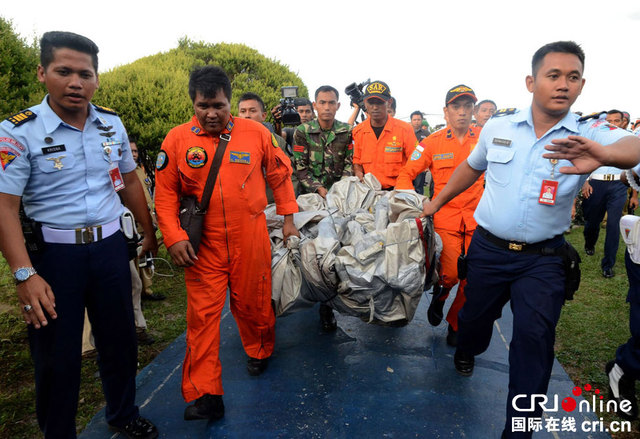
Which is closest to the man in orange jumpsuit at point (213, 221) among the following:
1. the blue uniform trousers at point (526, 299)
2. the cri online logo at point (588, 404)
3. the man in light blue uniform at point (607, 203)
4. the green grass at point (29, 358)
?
the green grass at point (29, 358)

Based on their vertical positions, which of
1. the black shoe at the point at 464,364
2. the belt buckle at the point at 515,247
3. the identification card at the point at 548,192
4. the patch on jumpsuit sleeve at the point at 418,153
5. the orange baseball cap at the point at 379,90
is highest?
the orange baseball cap at the point at 379,90

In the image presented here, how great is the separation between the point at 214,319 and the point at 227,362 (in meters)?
0.82

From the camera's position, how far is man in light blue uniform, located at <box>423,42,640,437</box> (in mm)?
2145

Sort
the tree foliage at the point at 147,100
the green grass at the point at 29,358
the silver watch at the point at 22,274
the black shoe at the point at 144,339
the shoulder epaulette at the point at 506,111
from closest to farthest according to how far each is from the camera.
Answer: the silver watch at the point at 22,274 < the shoulder epaulette at the point at 506,111 < the green grass at the point at 29,358 < the black shoe at the point at 144,339 < the tree foliage at the point at 147,100

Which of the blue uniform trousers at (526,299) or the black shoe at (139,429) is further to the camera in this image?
the black shoe at (139,429)

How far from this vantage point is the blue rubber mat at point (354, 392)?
2.48 metres

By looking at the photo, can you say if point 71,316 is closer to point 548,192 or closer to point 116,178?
point 116,178

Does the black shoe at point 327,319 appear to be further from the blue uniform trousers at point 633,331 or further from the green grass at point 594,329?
the blue uniform trousers at point 633,331

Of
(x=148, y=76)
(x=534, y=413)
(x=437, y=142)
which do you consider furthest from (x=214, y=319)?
(x=148, y=76)

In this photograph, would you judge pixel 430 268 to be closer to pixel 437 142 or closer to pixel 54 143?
pixel 437 142

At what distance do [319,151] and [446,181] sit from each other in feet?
4.85

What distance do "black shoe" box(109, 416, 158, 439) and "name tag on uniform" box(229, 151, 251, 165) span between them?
1.66m

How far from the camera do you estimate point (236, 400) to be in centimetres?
278

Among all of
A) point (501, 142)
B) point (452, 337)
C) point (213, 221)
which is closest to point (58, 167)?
point (213, 221)
